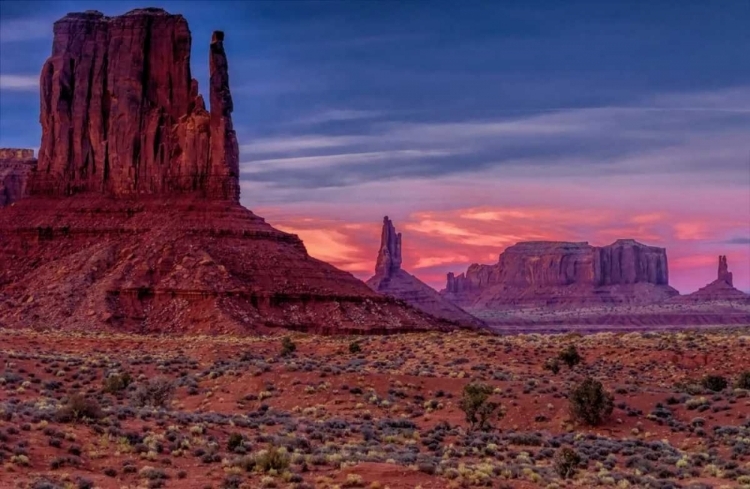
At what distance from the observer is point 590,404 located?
42031mm

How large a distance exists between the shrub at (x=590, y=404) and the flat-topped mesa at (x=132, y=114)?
62.9 meters

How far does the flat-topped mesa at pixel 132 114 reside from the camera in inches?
4075

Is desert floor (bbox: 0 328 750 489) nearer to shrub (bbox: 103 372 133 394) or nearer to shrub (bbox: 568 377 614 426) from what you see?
shrub (bbox: 103 372 133 394)

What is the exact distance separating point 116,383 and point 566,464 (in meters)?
23.5

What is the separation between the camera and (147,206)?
101188mm

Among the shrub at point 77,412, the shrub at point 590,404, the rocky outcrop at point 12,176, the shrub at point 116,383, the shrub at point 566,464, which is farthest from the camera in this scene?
the rocky outcrop at point 12,176

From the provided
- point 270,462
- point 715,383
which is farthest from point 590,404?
point 270,462

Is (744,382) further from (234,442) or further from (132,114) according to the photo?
(132,114)

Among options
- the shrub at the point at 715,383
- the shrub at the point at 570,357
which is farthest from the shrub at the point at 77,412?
the shrub at the point at 570,357

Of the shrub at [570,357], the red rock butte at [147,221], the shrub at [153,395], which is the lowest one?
the shrub at [153,395]

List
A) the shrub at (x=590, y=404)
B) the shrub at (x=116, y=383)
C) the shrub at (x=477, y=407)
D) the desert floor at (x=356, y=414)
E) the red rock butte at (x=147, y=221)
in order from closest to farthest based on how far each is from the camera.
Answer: the desert floor at (x=356, y=414) < the shrub at (x=477, y=407) < the shrub at (x=590, y=404) < the shrub at (x=116, y=383) < the red rock butte at (x=147, y=221)

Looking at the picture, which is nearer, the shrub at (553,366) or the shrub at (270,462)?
the shrub at (270,462)

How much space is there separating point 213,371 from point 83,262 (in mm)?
41796

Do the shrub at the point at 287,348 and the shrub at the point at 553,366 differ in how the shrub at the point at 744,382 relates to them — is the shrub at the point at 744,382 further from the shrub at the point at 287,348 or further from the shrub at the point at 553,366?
the shrub at the point at 287,348
